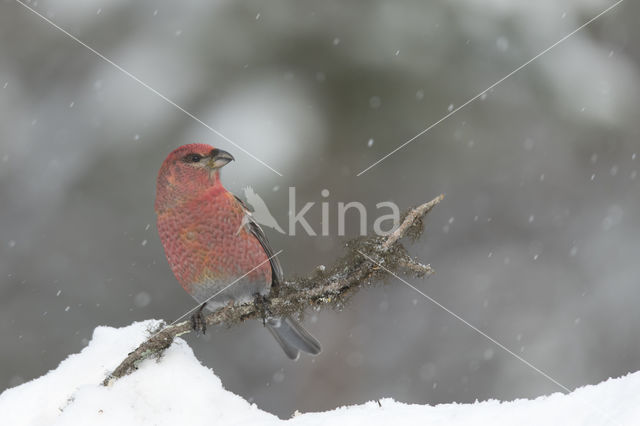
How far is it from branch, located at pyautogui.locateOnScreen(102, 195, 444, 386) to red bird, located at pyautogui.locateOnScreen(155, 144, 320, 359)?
2.08ft

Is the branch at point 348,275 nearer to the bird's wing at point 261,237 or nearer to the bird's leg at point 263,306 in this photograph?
the bird's leg at point 263,306

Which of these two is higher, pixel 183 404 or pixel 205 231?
pixel 183 404

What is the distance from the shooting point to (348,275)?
2.42m

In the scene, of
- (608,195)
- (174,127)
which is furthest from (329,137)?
(608,195)

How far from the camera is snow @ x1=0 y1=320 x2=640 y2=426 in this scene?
1609mm

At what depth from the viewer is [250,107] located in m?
6.23

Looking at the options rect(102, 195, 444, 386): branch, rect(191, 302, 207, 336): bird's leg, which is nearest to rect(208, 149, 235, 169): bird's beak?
rect(191, 302, 207, 336): bird's leg

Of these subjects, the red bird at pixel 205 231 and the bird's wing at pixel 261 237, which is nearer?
the red bird at pixel 205 231

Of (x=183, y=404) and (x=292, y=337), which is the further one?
(x=292, y=337)

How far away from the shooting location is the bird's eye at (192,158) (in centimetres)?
317

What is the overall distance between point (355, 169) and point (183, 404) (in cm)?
427

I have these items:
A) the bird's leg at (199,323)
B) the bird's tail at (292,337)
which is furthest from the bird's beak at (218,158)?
the bird's tail at (292,337)

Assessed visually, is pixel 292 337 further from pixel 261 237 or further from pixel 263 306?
pixel 263 306

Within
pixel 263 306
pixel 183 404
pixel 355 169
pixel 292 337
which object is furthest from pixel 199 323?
pixel 355 169
